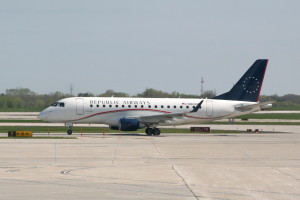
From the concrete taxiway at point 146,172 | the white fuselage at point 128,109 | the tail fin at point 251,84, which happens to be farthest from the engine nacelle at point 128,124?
the concrete taxiway at point 146,172

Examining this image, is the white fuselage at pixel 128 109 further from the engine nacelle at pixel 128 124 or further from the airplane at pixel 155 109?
the engine nacelle at pixel 128 124

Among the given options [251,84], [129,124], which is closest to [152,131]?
[129,124]

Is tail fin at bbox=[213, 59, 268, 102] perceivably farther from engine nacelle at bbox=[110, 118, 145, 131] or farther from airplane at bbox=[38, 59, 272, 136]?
engine nacelle at bbox=[110, 118, 145, 131]

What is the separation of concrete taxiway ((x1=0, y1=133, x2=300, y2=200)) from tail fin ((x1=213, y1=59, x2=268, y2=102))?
22781 mm

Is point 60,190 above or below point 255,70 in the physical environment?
below

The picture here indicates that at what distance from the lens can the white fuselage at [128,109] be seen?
61.8m

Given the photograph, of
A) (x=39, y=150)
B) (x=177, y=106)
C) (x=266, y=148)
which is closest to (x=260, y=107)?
(x=177, y=106)

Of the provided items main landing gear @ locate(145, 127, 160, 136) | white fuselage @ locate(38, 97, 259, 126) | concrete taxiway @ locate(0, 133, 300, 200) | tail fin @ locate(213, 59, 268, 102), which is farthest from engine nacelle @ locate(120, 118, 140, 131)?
concrete taxiway @ locate(0, 133, 300, 200)

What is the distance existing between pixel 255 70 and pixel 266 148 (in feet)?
80.9

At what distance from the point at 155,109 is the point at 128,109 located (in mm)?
3180

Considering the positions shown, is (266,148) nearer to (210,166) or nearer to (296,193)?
(210,166)

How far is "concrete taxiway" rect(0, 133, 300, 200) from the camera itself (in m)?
21.2

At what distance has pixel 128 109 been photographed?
207ft

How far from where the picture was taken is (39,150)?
3925cm
